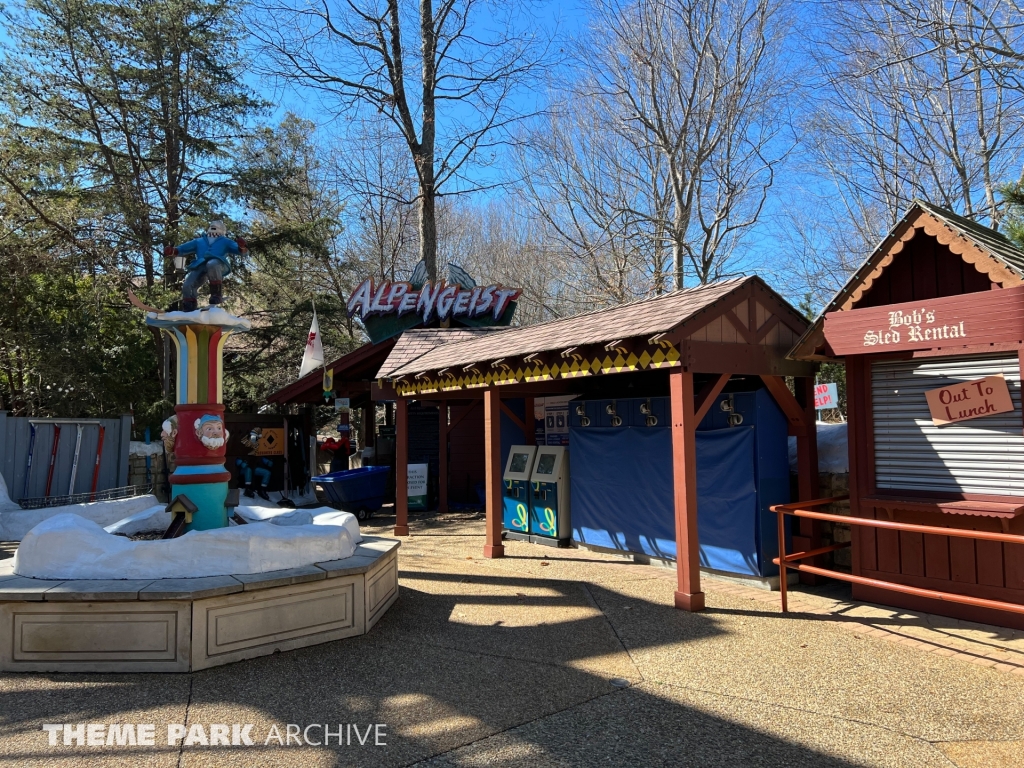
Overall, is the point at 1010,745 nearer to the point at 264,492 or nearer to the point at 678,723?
the point at 678,723

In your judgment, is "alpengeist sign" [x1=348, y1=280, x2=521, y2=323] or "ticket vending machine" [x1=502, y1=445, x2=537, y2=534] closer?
"ticket vending machine" [x1=502, y1=445, x2=537, y2=534]

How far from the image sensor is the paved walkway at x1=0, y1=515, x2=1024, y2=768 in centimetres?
380

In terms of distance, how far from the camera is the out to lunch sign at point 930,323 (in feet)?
17.9

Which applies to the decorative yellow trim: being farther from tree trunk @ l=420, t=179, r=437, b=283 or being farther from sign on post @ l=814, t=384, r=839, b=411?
tree trunk @ l=420, t=179, r=437, b=283

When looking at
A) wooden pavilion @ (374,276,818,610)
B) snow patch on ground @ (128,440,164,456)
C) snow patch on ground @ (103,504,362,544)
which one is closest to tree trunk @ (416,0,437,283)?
snow patch on ground @ (128,440,164,456)

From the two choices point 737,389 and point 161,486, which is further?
point 161,486

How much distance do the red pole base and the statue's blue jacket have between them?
5.86 meters

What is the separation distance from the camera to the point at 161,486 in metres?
14.8

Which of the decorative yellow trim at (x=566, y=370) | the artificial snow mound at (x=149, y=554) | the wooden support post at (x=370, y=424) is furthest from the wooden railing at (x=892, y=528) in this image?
the wooden support post at (x=370, y=424)

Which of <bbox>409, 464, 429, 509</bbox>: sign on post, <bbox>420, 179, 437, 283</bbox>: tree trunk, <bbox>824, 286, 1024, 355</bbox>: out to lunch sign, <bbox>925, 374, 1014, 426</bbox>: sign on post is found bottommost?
<bbox>409, 464, 429, 509</bbox>: sign on post

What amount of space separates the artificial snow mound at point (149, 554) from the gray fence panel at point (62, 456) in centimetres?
750

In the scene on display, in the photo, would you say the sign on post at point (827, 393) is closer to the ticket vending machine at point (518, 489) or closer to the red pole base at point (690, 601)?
the ticket vending machine at point (518, 489)

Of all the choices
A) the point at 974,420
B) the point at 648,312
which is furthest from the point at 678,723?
the point at 648,312

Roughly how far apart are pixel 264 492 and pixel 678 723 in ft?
45.2
